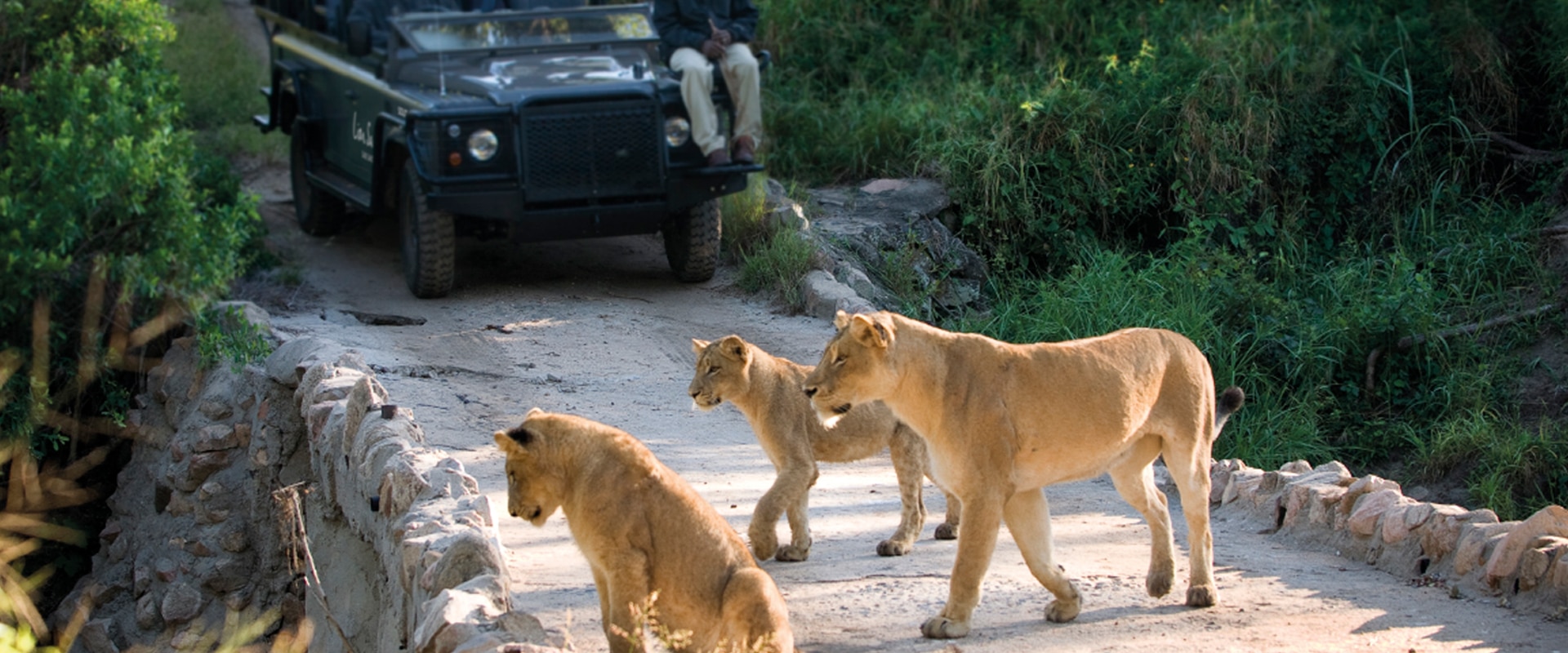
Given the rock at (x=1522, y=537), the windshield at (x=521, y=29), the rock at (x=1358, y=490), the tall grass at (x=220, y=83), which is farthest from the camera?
the tall grass at (x=220, y=83)

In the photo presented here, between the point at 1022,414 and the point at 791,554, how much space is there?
1296 millimetres

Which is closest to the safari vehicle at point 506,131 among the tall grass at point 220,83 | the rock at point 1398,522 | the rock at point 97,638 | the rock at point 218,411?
the rock at point 218,411

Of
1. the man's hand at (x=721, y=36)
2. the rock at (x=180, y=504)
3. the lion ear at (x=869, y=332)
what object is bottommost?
the rock at (x=180, y=504)

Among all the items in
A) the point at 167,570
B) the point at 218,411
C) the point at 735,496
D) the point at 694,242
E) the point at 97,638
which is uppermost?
the point at 694,242

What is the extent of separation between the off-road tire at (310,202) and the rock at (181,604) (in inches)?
175

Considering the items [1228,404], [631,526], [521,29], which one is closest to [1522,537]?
[1228,404]

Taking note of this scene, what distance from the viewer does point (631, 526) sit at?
4.28 m

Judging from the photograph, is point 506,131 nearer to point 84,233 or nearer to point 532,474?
point 84,233

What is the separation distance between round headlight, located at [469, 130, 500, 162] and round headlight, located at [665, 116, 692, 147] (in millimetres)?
1112

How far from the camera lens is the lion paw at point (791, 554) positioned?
5711 mm

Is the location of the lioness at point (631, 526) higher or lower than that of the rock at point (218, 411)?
higher

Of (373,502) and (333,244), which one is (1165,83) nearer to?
(333,244)

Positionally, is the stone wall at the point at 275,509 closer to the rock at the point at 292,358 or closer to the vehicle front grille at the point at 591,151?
the rock at the point at 292,358

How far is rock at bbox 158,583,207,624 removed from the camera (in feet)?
27.2
